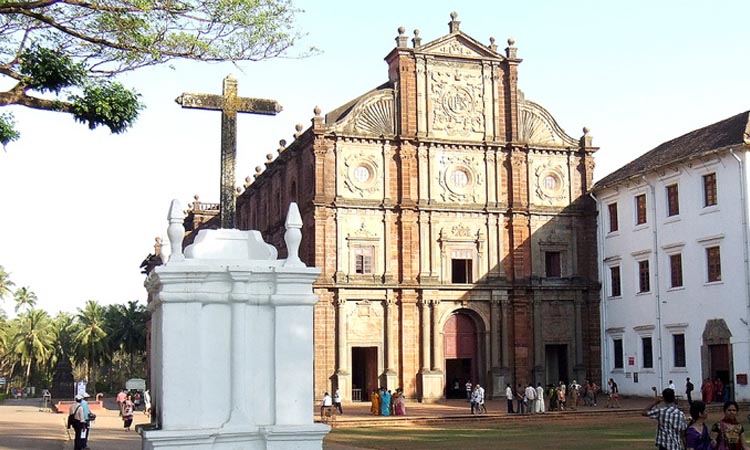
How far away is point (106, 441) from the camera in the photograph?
22656mm

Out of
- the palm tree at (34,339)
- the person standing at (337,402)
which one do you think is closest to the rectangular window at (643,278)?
the person standing at (337,402)

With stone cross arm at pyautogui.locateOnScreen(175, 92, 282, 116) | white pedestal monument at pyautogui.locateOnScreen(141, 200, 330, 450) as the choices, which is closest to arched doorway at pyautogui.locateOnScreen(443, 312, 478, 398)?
stone cross arm at pyautogui.locateOnScreen(175, 92, 282, 116)

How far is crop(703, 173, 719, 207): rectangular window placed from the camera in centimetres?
3291

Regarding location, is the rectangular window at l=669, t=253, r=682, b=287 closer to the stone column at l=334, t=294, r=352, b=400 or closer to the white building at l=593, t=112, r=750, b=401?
the white building at l=593, t=112, r=750, b=401

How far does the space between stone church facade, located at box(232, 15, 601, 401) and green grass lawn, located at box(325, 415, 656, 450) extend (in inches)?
326

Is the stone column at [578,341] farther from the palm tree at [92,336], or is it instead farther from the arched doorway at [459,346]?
the palm tree at [92,336]

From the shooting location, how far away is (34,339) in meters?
69.6

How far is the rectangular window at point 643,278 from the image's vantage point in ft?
121

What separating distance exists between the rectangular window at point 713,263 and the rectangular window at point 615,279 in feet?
20.5

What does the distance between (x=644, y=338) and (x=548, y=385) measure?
471 cm

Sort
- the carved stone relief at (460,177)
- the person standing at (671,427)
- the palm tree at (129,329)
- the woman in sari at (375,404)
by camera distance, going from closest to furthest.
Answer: the person standing at (671,427) < the woman in sari at (375,404) < the carved stone relief at (460,177) < the palm tree at (129,329)

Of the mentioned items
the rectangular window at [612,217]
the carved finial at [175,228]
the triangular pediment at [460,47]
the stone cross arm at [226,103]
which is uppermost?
the triangular pediment at [460,47]

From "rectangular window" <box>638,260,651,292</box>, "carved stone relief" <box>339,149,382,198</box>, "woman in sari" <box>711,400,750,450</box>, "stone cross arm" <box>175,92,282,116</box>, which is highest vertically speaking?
"carved stone relief" <box>339,149,382,198</box>

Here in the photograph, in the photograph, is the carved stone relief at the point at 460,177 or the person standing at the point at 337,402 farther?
the carved stone relief at the point at 460,177
